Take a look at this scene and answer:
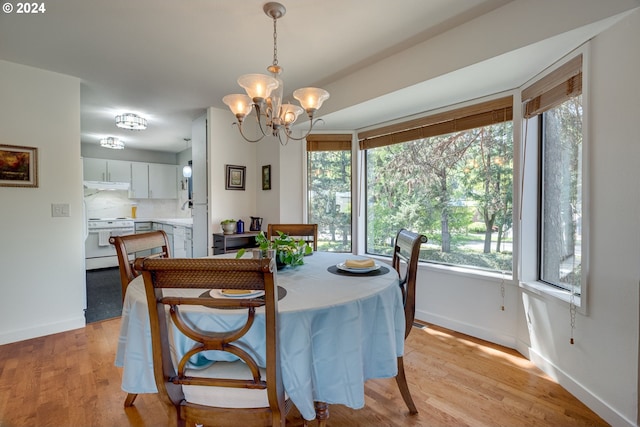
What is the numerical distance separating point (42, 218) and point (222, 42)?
2.23 metres

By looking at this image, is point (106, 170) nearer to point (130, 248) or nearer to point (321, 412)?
point (130, 248)

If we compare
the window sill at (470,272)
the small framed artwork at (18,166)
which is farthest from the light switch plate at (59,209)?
the window sill at (470,272)

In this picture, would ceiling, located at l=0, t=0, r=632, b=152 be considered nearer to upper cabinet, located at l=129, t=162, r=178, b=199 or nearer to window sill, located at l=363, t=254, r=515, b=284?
window sill, located at l=363, t=254, r=515, b=284

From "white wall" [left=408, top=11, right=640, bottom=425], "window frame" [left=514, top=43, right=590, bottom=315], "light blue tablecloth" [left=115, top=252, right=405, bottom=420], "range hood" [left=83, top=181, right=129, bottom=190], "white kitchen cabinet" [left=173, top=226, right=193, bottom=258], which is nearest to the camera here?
"light blue tablecloth" [left=115, top=252, right=405, bottom=420]

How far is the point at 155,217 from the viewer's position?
635cm

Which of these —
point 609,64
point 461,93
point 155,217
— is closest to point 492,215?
point 461,93

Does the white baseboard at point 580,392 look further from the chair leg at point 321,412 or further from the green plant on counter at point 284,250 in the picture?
the green plant on counter at point 284,250

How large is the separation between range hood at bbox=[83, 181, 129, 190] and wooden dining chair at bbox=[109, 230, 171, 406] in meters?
4.43

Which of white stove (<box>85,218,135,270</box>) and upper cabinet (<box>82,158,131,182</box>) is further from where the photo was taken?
upper cabinet (<box>82,158,131,182</box>)

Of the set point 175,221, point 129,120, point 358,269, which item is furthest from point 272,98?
point 175,221

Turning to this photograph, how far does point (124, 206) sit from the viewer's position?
5.97 m

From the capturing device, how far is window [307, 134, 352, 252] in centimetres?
354

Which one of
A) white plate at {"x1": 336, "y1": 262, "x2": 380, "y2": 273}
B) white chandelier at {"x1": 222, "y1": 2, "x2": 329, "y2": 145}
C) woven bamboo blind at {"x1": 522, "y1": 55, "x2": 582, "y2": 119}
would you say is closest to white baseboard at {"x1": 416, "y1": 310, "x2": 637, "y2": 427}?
white plate at {"x1": 336, "y1": 262, "x2": 380, "y2": 273}

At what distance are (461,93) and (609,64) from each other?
0.96m
